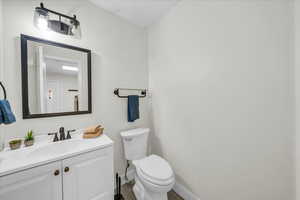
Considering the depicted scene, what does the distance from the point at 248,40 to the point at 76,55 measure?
5.59ft

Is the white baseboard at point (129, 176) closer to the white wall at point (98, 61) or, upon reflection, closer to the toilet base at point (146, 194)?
the white wall at point (98, 61)

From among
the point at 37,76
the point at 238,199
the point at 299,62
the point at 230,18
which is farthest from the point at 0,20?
the point at 238,199

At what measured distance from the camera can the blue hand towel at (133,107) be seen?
168cm

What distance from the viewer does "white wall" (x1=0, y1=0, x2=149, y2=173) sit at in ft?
3.36

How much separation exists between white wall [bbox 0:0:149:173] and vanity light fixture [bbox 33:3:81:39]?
0.14m

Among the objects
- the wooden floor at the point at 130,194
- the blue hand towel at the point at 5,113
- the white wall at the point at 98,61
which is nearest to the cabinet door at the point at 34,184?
the blue hand towel at the point at 5,113

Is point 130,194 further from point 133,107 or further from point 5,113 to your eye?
point 5,113

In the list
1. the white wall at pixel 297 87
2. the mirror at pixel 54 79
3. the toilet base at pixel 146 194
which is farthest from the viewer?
the toilet base at pixel 146 194

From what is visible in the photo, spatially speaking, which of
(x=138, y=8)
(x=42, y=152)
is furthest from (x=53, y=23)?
(x=42, y=152)

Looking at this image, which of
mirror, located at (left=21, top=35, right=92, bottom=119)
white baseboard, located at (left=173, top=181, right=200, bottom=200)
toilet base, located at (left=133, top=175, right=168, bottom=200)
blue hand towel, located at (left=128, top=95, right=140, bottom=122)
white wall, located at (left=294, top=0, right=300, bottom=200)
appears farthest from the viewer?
blue hand towel, located at (left=128, top=95, right=140, bottom=122)

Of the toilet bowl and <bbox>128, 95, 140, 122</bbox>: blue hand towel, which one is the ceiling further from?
the toilet bowl

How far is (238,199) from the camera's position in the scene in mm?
1009

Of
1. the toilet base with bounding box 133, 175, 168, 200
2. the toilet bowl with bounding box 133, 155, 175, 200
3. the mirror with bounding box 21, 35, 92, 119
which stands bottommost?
the toilet base with bounding box 133, 175, 168, 200

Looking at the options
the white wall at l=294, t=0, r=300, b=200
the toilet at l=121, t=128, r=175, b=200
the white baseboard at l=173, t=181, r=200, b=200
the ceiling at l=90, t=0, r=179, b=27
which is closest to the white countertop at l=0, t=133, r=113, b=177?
the toilet at l=121, t=128, r=175, b=200
